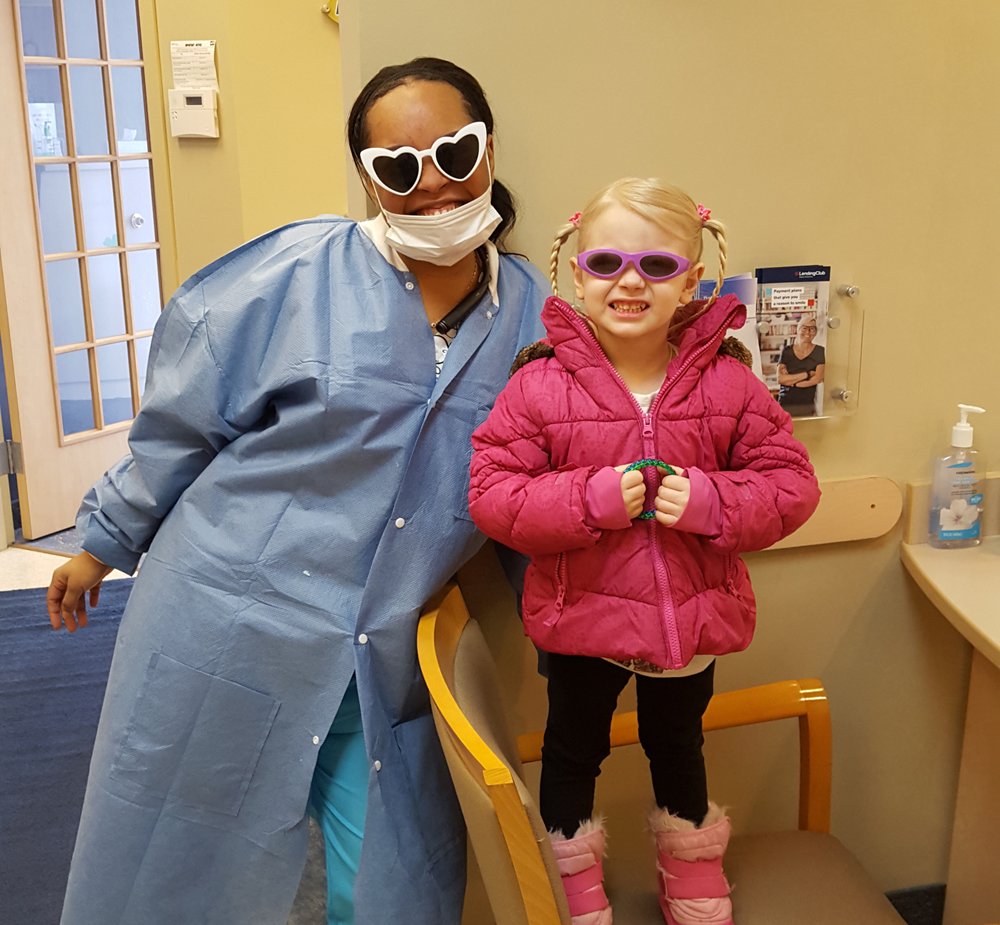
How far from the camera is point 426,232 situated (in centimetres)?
131

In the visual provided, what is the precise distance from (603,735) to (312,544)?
0.44m

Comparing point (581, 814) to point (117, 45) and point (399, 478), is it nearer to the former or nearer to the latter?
point (399, 478)

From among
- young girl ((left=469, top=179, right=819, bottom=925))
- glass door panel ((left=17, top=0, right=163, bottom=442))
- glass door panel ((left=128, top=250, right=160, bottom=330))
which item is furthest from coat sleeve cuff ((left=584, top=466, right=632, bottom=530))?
glass door panel ((left=128, top=250, right=160, bottom=330))

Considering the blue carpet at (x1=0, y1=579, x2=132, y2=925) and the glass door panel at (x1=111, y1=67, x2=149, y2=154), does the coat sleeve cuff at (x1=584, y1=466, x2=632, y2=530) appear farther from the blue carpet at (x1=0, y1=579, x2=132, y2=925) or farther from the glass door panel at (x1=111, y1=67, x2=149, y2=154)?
the glass door panel at (x1=111, y1=67, x2=149, y2=154)

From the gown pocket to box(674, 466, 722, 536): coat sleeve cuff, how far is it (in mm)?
584

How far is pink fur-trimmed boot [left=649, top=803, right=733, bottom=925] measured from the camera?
1358 millimetres

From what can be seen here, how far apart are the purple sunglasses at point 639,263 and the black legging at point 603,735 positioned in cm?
47

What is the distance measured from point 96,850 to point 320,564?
0.48m

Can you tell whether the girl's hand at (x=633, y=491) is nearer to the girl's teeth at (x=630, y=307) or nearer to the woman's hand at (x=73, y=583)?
the girl's teeth at (x=630, y=307)

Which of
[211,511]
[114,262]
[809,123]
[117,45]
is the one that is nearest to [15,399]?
[114,262]

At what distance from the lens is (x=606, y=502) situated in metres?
1.15

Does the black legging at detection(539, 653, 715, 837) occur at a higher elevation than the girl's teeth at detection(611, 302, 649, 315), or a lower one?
lower

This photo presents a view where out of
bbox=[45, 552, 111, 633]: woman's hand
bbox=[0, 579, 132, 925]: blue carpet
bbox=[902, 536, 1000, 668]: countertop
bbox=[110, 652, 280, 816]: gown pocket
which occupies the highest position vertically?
bbox=[45, 552, 111, 633]: woman's hand

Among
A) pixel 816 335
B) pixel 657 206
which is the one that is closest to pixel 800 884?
pixel 816 335
